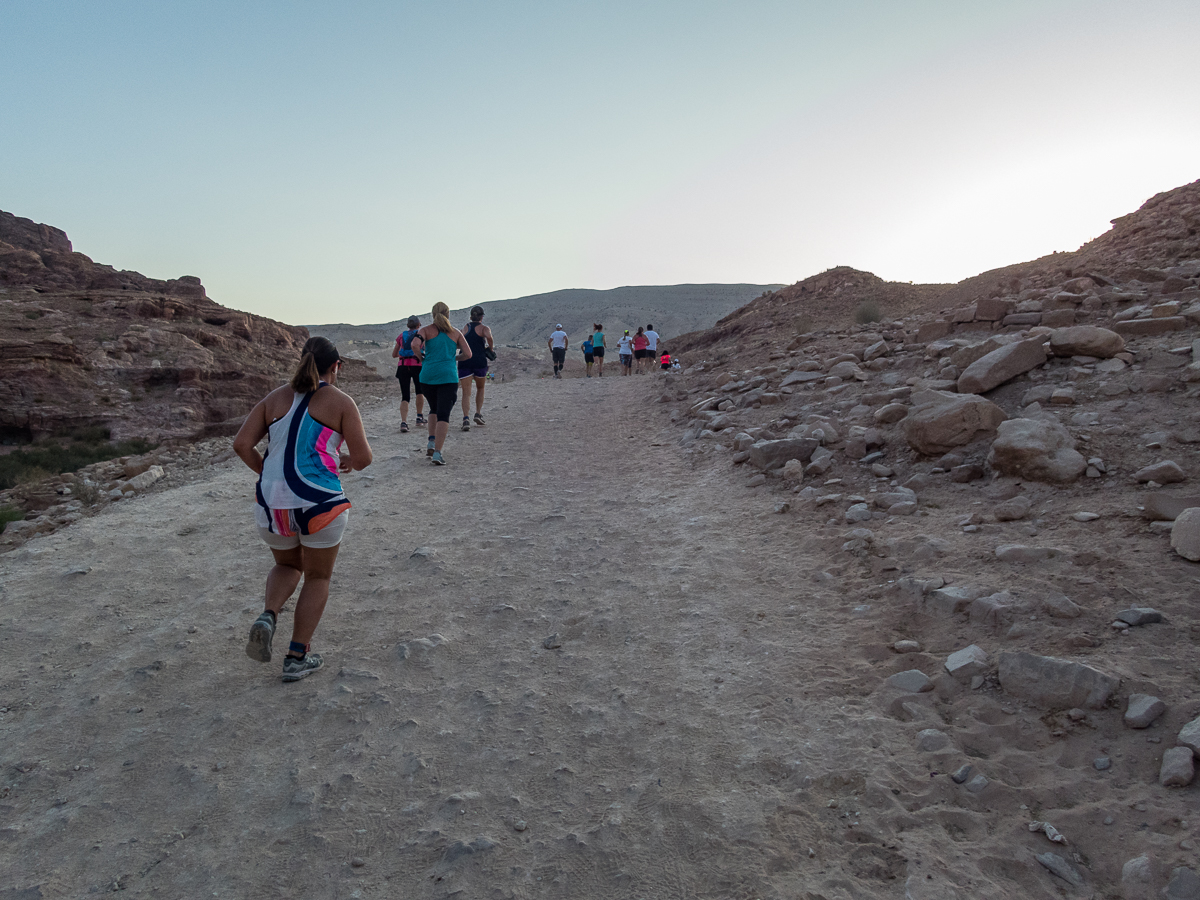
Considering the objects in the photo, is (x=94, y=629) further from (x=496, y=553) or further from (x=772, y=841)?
(x=772, y=841)

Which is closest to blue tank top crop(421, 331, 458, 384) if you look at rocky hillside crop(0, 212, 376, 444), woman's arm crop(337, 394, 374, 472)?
woman's arm crop(337, 394, 374, 472)

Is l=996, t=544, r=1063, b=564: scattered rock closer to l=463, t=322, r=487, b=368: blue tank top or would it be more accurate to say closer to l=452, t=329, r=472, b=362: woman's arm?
l=452, t=329, r=472, b=362: woman's arm

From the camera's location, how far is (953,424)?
19.1 feet

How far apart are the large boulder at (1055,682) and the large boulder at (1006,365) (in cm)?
418

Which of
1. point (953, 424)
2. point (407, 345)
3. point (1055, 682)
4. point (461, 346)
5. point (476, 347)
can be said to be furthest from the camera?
point (407, 345)

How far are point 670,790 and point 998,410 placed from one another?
4.75m

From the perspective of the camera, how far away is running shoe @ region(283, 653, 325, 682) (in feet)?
11.9

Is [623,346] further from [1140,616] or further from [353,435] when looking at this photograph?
[1140,616]

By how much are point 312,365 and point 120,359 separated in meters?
14.3

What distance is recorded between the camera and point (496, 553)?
217 inches

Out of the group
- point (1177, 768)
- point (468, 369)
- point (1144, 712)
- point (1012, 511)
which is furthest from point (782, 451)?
point (468, 369)

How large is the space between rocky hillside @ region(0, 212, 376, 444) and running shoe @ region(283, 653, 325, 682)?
11.6 m

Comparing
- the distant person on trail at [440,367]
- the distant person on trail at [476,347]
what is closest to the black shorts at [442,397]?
the distant person on trail at [440,367]

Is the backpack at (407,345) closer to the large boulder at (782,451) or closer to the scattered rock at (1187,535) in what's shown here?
the large boulder at (782,451)
